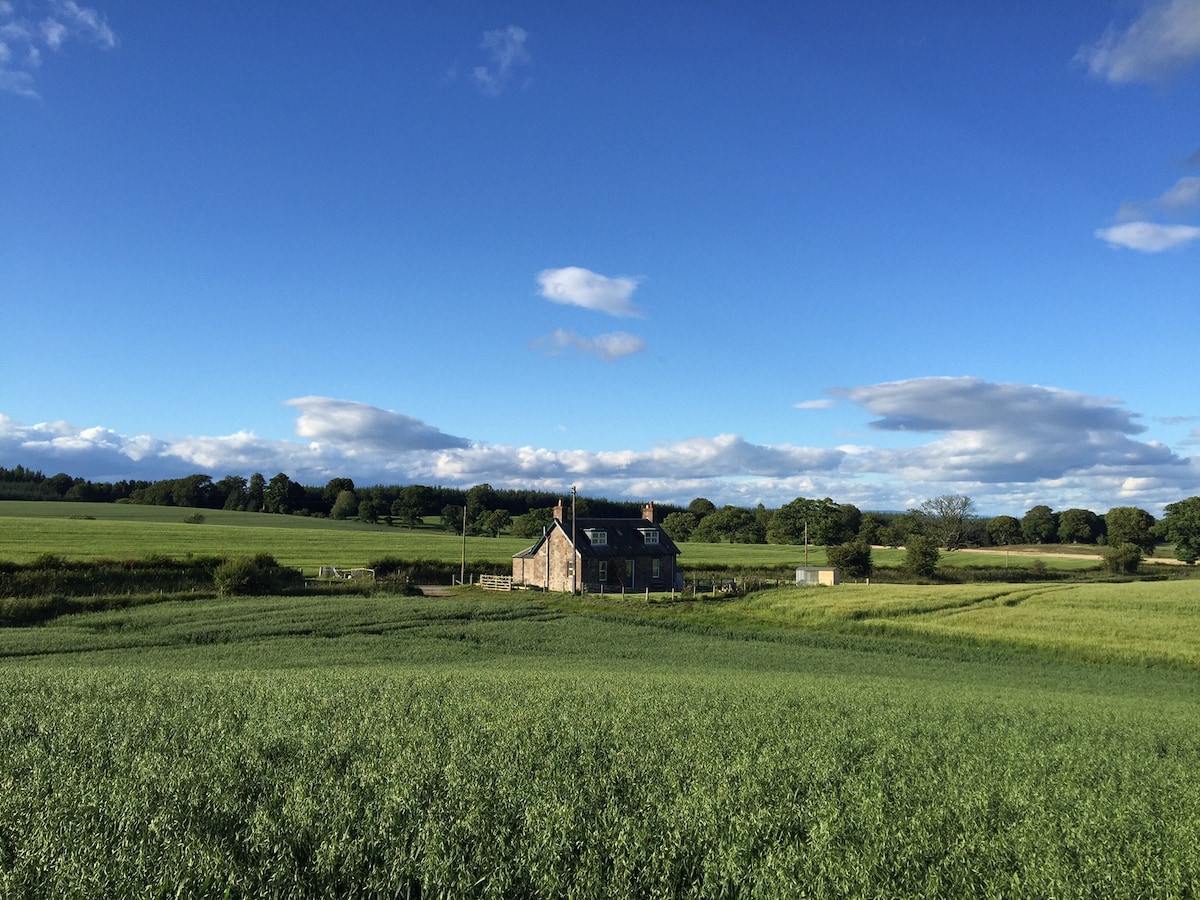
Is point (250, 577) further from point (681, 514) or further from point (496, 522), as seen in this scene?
point (681, 514)

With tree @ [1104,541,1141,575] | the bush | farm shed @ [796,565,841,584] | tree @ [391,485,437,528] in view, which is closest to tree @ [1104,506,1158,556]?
tree @ [1104,541,1141,575]

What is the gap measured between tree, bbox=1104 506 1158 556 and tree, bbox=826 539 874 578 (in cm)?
7447

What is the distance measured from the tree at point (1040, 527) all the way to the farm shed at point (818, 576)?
387 ft

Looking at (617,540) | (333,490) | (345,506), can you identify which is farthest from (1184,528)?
(333,490)

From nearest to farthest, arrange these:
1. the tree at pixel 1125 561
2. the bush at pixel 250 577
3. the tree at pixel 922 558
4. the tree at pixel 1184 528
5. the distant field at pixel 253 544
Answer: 1. the bush at pixel 250 577
2. the distant field at pixel 253 544
3. the tree at pixel 922 558
4. the tree at pixel 1125 561
5. the tree at pixel 1184 528

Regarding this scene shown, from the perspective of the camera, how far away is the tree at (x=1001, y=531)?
6344 inches

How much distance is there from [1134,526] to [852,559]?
85.4 meters

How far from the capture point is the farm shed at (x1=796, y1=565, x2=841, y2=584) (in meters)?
67.4

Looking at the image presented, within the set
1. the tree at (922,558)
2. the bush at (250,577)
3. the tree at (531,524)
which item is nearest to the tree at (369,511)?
the tree at (531,524)

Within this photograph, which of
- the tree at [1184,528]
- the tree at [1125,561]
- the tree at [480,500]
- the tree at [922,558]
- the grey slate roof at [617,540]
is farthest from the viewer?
the tree at [480,500]

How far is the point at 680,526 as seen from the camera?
155 metres

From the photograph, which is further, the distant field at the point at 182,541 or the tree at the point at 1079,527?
the tree at the point at 1079,527

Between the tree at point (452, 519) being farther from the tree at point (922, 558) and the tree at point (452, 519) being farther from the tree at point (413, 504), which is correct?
the tree at point (922, 558)

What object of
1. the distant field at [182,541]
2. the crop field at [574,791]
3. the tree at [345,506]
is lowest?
the distant field at [182,541]
